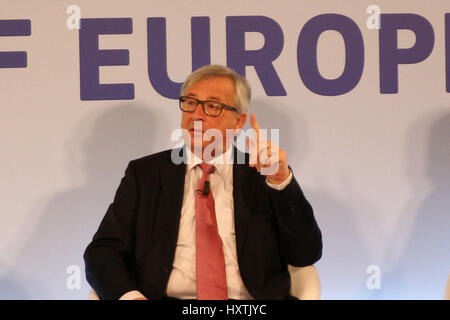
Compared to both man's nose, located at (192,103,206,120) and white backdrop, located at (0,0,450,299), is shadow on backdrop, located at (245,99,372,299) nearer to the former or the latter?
white backdrop, located at (0,0,450,299)

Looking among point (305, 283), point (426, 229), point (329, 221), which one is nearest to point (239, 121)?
point (305, 283)

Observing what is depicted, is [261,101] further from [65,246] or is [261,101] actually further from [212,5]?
[65,246]

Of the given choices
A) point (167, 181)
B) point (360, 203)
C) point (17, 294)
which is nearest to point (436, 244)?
point (360, 203)

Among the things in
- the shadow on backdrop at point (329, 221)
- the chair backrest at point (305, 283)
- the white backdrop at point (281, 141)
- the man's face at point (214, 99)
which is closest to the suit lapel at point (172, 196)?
the man's face at point (214, 99)

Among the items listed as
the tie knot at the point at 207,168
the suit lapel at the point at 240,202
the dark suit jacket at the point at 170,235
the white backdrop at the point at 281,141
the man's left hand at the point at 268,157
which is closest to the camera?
the man's left hand at the point at 268,157

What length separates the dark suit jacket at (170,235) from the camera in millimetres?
2957

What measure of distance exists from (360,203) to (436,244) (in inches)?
19.1

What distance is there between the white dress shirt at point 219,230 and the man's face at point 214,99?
0.12 m

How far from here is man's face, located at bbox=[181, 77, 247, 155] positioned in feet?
10.4

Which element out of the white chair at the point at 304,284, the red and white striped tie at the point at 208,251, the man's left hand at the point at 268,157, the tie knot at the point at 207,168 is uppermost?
the man's left hand at the point at 268,157

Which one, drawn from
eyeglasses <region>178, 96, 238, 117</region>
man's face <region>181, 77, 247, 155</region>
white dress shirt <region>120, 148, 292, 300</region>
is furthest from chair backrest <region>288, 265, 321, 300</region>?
eyeglasses <region>178, 96, 238, 117</region>

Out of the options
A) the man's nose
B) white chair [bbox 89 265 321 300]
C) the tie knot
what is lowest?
white chair [bbox 89 265 321 300]

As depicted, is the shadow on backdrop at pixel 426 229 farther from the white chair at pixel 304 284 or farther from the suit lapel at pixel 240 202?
the suit lapel at pixel 240 202

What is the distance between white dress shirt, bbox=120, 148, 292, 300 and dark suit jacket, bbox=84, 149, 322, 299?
0.04 meters
